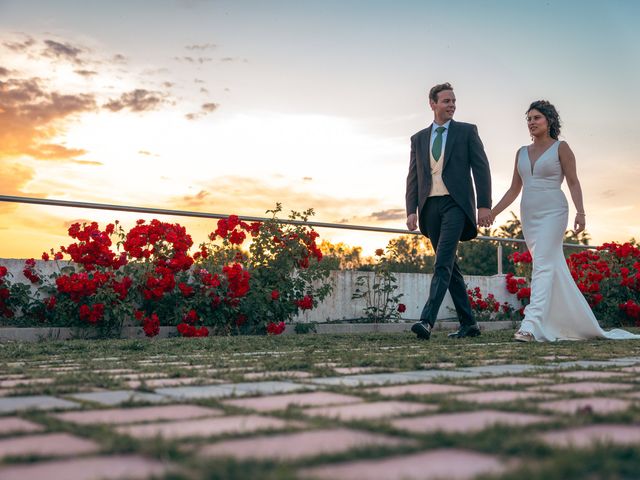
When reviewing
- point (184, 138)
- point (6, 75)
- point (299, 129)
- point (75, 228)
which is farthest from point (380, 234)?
point (6, 75)

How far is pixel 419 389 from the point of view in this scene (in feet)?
7.75

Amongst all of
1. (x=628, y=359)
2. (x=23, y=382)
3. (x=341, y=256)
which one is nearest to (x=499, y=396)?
(x=23, y=382)

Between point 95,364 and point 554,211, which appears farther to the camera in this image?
point 554,211

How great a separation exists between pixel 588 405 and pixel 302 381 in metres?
0.98

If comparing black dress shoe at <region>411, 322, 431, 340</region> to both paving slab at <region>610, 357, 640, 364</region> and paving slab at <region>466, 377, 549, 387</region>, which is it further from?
paving slab at <region>466, 377, 549, 387</region>

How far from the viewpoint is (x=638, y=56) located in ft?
33.7

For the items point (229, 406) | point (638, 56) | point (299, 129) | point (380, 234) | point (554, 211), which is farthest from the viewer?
point (638, 56)

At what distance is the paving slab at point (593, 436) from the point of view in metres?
1.50

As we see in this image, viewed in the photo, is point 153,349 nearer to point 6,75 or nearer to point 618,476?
point 618,476

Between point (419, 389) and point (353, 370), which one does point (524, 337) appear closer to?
point (353, 370)

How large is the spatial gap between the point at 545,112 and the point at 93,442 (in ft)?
17.1

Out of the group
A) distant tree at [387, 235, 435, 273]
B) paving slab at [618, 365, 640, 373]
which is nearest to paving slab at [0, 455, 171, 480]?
paving slab at [618, 365, 640, 373]

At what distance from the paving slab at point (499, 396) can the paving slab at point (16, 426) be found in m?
1.04

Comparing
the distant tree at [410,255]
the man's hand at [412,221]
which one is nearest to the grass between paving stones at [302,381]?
the man's hand at [412,221]
